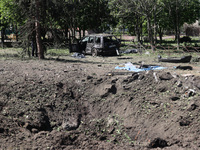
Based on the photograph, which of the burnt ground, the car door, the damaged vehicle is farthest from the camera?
the car door

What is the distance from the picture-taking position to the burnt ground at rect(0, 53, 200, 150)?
4887 millimetres

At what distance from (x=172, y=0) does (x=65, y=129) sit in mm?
17423

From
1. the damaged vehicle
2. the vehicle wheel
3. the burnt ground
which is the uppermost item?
the damaged vehicle

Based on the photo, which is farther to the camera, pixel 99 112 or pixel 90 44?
pixel 90 44

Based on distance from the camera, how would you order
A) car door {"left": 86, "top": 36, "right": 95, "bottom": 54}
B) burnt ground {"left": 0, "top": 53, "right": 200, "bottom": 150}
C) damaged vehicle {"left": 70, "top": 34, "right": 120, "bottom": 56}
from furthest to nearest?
car door {"left": 86, "top": 36, "right": 95, "bottom": 54} < damaged vehicle {"left": 70, "top": 34, "right": 120, "bottom": 56} < burnt ground {"left": 0, "top": 53, "right": 200, "bottom": 150}

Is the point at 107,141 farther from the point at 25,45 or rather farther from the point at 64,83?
the point at 25,45

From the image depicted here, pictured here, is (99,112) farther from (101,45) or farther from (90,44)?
(90,44)

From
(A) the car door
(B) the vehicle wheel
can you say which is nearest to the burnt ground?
(B) the vehicle wheel

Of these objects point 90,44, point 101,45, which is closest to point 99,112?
point 101,45

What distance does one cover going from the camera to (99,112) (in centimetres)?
623

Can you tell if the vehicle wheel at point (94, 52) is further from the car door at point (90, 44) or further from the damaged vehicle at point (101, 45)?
the car door at point (90, 44)

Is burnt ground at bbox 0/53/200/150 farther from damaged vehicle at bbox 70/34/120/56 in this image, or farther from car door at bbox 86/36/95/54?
car door at bbox 86/36/95/54

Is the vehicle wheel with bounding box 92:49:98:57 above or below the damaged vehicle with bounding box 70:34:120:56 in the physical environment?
below

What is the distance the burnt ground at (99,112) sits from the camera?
16.0ft
